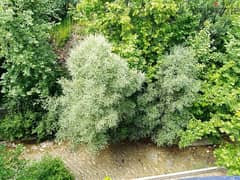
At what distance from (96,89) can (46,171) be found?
2.28 m

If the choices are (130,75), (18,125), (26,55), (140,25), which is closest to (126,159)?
(130,75)

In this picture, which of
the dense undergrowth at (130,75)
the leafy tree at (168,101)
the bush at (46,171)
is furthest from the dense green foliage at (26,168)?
the leafy tree at (168,101)

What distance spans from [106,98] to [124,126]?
5.35ft

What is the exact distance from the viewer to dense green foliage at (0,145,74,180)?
7334 mm

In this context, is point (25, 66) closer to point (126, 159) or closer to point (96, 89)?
point (96, 89)

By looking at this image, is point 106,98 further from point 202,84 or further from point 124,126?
point 202,84

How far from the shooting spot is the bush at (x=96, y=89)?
800cm

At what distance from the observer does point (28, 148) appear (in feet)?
33.0

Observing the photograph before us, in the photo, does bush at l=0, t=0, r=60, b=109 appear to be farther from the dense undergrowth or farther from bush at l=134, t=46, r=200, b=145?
bush at l=134, t=46, r=200, b=145

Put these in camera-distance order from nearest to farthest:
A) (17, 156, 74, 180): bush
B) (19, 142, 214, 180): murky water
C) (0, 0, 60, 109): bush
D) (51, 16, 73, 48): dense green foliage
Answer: (17, 156, 74, 180): bush
(0, 0, 60, 109): bush
(19, 142, 214, 180): murky water
(51, 16, 73, 48): dense green foliage

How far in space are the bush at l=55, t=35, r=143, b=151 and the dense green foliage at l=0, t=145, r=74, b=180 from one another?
0.99 m

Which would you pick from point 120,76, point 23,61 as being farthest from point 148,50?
point 23,61

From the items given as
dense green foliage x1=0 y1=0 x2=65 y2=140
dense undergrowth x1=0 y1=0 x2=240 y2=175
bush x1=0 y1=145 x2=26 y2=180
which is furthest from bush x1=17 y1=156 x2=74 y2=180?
dense green foliage x1=0 y1=0 x2=65 y2=140

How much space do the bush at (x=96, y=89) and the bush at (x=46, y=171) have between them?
3.07 ft
